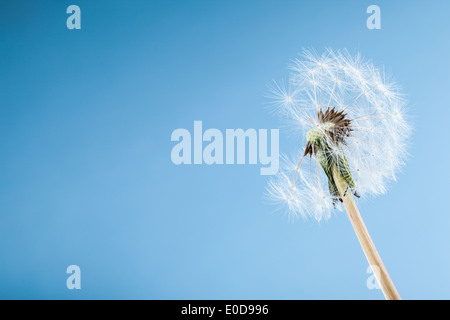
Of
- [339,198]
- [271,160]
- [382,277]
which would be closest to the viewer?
[382,277]

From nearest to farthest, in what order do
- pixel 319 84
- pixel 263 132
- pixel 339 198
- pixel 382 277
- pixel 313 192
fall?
pixel 382 277 < pixel 339 198 < pixel 313 192 < pixel 319 84 < pixel 263 132

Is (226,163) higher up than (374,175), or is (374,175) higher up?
(226,163)

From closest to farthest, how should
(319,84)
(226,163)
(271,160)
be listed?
(319,84)
(271,160)
(226,163)

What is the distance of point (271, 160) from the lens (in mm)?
3273

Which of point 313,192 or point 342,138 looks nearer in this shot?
point 342,138

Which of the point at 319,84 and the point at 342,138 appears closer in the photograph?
the point at 342,138

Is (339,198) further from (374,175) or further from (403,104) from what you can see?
(403,104)

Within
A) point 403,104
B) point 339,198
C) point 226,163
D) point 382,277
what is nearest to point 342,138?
point 339,198
